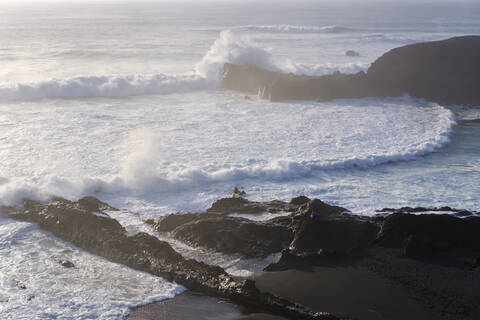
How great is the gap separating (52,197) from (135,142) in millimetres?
5047

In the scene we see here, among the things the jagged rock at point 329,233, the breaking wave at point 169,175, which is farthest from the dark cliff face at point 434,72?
the jagged rock at point 329,233

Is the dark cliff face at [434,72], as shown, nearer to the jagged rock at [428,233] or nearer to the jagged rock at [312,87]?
the jagged rock at [312,87]

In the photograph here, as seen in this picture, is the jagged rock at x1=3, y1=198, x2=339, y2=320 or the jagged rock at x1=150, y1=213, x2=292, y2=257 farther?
the jagged rock at x1=150, y1=213, x2=292, y2=257

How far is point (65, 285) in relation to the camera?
851 centimetres

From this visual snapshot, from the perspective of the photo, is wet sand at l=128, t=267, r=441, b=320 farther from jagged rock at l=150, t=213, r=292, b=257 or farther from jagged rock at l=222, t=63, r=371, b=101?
jagged rock at l=222, t=63, r=371, b=101

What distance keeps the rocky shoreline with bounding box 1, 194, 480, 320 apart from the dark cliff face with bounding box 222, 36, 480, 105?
14.8 m

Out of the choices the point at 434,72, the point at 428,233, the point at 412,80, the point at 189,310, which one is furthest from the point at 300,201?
the point at 434,72

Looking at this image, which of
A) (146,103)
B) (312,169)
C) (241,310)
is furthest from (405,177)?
(146,103)

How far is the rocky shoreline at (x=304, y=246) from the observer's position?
7863mm

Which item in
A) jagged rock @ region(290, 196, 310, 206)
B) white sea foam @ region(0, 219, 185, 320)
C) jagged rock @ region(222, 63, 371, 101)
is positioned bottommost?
Answer: white sea foam @ region(0, 219, 185, 320)

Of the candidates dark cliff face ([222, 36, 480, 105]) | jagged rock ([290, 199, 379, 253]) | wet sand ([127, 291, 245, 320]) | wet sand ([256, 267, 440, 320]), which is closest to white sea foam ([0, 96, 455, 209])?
dark cliff face ([222, 36, 480, 105])

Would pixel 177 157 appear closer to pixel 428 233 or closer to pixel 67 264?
pixel 67 264

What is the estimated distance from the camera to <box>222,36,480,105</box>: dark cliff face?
81.0 ft

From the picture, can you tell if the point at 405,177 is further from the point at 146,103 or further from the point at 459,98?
the point at 146,103
